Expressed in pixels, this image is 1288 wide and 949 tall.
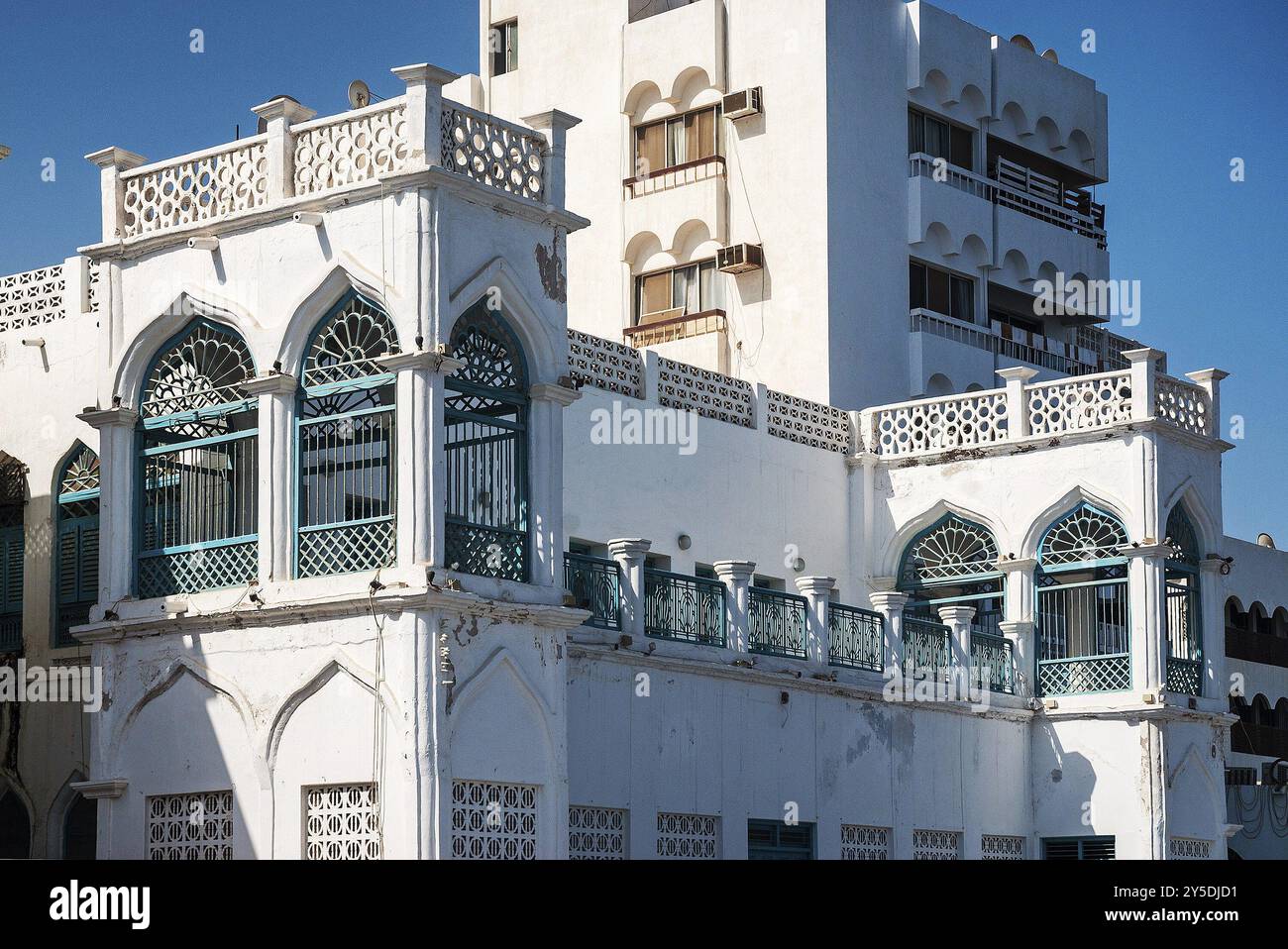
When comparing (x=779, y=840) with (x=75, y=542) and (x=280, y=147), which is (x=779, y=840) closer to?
(x=75, y=542)

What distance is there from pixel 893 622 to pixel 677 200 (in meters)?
10.3

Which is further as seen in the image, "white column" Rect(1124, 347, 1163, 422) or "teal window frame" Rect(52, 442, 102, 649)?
"white column" Rect(1124, 347, 1163, 422)

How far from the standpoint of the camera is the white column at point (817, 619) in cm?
1973

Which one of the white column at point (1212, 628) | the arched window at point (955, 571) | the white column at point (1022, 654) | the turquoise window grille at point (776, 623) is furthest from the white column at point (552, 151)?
the white column at point (1212, 628)

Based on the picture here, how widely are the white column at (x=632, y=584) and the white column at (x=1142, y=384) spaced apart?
24.1 ft

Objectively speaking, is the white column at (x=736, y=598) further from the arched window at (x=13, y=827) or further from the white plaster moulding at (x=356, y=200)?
the arched window at (x=13, y=827)

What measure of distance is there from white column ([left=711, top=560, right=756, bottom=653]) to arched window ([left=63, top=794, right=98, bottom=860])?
19.3 ft

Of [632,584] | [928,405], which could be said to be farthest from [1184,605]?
[632,584]

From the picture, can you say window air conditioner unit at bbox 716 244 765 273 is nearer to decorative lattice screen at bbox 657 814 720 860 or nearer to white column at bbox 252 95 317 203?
decorative lattice screen at bbox 657 814 720 860

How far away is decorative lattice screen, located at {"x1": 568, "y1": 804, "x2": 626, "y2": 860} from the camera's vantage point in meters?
16.8

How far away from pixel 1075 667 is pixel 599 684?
7700mm

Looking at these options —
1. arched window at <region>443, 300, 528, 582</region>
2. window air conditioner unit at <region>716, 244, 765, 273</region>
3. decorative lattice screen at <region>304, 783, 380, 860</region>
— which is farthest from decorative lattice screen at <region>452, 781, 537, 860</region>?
window air conditioner unit at <region>716, 244, 765, 273</region>
